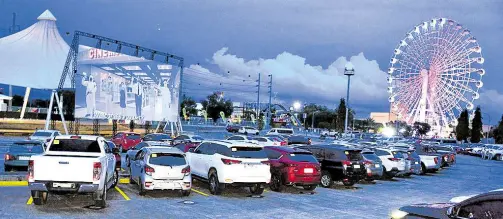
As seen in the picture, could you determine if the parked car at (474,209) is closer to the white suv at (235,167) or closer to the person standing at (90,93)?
the white suv at (235,167)

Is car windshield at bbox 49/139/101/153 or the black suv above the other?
car windshield at bbox 49/139/101/153

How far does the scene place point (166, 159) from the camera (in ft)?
49.7

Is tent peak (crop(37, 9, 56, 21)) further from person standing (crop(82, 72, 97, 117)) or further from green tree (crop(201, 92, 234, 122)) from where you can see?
green tree (crop(201, 92, 234, 122))

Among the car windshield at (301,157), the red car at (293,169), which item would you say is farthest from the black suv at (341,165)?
the car windshield at (301,157)

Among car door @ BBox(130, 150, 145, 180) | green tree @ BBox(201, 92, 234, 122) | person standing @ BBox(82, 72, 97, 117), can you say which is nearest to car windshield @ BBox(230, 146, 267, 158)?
car door @ BBox(130, 150, 145, 180)

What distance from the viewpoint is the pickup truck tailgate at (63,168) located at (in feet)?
39.0

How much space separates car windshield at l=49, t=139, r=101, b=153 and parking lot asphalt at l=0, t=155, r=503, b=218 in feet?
4.45

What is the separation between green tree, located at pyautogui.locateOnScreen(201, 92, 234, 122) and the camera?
14212 cm

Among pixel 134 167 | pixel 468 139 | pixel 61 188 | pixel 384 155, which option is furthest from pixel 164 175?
pixel 468 139

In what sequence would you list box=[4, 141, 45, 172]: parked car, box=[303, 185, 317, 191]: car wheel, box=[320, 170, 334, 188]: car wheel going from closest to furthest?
1. box=[303, 185, 317, 191]: car wheel
2. box=[4, 141, 45, 172]: parked car
3. box=[320, 170, 334, 188]: car wheel

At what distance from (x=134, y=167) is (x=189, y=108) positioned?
136539 mm

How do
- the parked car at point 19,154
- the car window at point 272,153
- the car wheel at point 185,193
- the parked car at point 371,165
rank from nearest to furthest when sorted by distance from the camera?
the car wheel at point 185,193
the car window at point 272,153
the parked car at point 19,154
the parked car at point 371,165

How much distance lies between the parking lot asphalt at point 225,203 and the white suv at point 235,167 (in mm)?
451

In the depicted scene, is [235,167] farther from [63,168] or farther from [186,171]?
[63,168]
